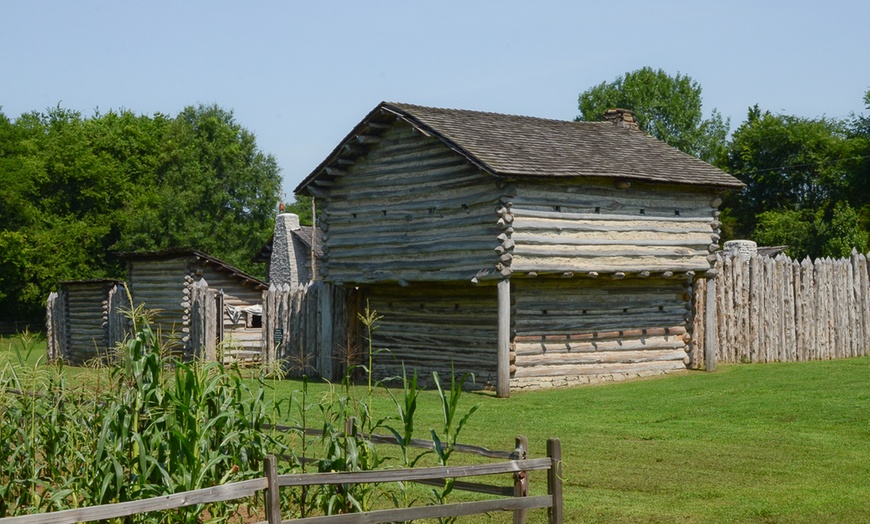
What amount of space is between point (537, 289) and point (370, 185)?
409 centimetres

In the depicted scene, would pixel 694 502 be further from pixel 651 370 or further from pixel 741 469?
pixel 651 370

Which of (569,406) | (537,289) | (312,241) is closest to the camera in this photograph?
(569,406)

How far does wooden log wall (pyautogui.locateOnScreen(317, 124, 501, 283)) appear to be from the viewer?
19484mm

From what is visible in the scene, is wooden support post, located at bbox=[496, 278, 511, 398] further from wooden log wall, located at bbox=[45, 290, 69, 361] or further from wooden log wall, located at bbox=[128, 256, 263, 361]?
wooden log wall, located at bbox=[45, 290, 69, 361]

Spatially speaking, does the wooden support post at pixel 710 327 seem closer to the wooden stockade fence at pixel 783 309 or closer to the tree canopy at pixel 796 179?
the wooden stockade fence at pixel 783 309

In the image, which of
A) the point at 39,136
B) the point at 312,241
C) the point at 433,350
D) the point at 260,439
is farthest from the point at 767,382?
the point at 39,136

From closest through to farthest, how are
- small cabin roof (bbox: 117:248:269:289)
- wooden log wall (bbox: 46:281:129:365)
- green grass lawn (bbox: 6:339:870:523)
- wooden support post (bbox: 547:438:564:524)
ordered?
1. wooden support post (bbox: 547:438:564:524)
2. green grass lawn (bbox: 6:339:870:523)
3. small cabin roof (bbox: 117:248:269:289)
4. wooden log wall (bbox: 46:281:129:365)

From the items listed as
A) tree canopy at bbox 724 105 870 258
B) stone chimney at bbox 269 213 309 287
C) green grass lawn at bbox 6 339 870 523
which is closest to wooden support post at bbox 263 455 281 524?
green grass lawn at bbox 6 339 870 523

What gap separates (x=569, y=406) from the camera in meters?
17.2

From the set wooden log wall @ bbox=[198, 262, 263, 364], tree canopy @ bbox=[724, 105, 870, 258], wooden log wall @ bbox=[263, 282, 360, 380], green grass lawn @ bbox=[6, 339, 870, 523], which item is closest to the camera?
green grass lawn @ bbox=[6, 339, 870, 523]

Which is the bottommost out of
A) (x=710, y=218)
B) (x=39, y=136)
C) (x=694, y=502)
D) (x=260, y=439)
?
(x=694, y=502)

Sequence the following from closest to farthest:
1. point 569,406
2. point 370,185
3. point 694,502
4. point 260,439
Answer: point 260,439
point 694,502
point 569,406
point 370,185

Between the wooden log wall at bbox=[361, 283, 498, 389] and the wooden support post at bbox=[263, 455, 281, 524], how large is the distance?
44.4ft

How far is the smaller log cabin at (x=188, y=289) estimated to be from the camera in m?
27.2
